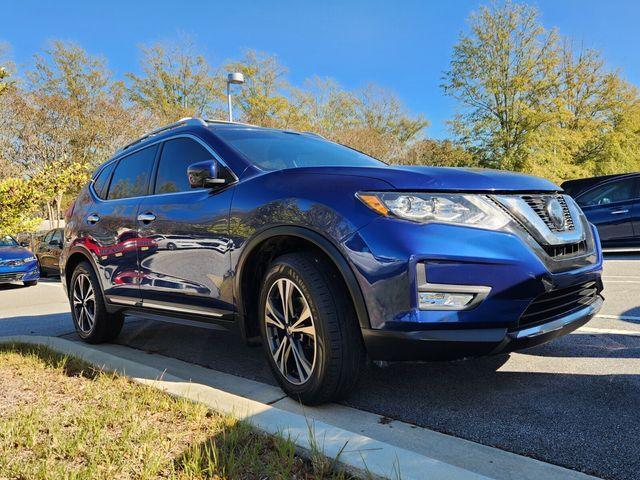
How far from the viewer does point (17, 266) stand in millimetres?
11242

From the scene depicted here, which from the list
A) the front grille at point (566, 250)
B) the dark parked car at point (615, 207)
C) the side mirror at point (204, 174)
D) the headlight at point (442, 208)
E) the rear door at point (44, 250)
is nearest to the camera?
the headlight at point (442, 208)

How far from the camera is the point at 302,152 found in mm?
3609

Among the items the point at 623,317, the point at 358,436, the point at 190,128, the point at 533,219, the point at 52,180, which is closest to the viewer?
the point at 358,436

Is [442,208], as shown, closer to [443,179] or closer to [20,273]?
[443,179]

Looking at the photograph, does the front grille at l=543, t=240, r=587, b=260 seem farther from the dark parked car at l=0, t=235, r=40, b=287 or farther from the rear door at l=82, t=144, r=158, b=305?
the dark parked car at l=0, t=235, r=40, b=287

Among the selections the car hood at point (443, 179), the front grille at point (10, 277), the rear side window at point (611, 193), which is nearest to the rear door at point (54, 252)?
the front grille at point (10, 277)

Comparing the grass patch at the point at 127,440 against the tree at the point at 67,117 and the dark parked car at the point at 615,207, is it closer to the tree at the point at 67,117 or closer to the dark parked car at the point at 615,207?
the dark parked car at the point at 615,207

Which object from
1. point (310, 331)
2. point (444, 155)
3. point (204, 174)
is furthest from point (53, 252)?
point (444, 155)

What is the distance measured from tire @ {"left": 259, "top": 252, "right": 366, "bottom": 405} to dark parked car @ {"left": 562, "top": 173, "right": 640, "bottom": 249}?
28.4 feet

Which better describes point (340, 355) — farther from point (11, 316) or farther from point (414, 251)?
point (11, 316)

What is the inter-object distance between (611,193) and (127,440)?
10.1 meters

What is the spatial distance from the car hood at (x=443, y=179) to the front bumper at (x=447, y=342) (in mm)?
687

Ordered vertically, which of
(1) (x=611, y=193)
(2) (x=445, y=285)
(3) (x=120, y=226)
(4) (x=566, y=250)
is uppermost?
(1) (x=611, y=193)

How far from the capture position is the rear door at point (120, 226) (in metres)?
3.89
